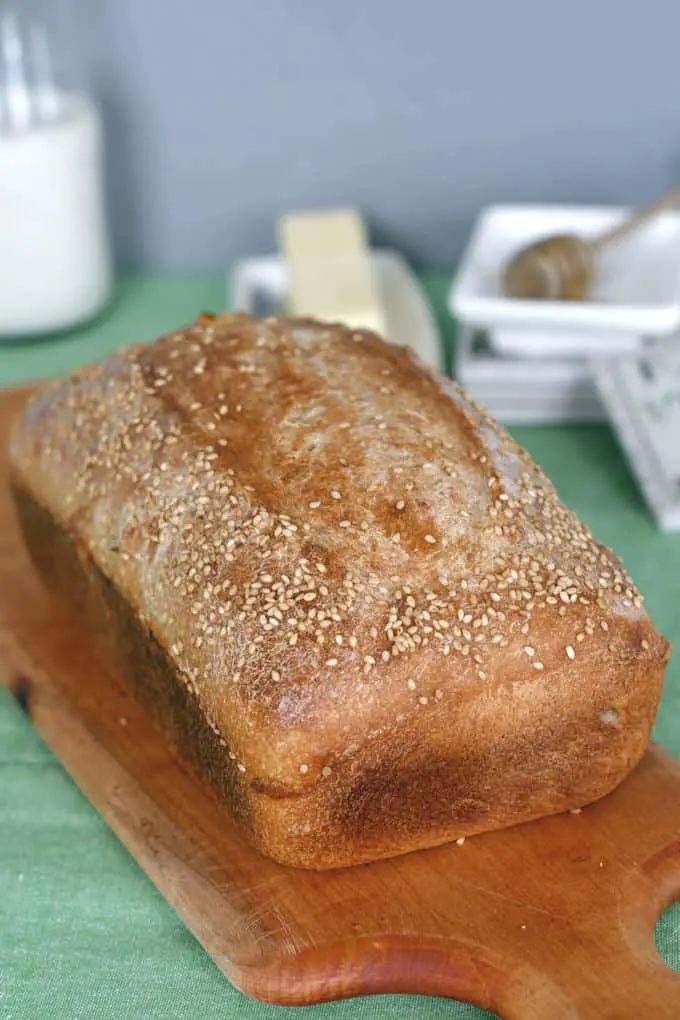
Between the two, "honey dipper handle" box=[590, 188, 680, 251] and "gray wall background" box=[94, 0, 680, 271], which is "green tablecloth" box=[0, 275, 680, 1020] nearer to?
"honey dipper handle" box=[590, 188, 680, 251]

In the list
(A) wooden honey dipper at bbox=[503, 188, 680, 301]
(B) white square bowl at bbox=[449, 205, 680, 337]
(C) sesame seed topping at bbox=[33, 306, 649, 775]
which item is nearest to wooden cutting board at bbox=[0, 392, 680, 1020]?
(C) sesame seed topping at bbox=[33, 306, 649, 775]

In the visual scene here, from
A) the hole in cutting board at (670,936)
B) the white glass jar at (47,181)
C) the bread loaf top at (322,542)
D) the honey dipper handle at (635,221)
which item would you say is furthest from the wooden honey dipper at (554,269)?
the hole in cutting board at (670,936)

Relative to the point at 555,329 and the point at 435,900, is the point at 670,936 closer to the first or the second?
the point at 435,900

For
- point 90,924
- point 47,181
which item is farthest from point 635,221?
point 90,924

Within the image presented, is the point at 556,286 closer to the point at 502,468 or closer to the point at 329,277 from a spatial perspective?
the point at 329,277

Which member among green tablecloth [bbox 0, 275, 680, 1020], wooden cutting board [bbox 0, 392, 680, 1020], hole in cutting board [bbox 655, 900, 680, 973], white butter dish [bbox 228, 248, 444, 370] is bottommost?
hole in cutting board [bbox 655, 900, 680, 973]

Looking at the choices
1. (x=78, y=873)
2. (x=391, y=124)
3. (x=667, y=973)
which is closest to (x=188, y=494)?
(x=78, y=873)

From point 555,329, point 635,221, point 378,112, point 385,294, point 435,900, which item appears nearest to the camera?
point 435,900
